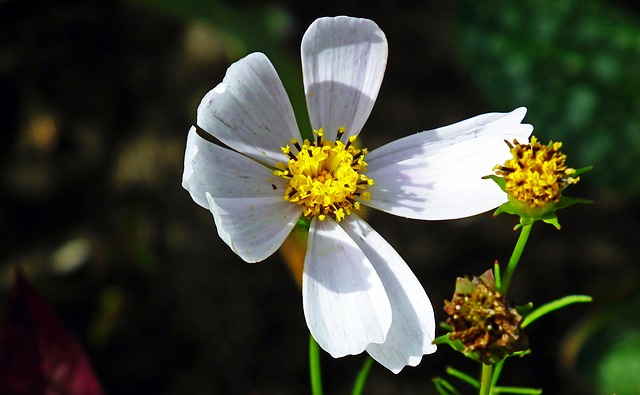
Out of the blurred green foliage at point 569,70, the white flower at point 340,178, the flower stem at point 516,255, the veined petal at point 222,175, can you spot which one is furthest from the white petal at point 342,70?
the blurred green foliage at point 569,70

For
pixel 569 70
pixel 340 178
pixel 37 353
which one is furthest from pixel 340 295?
pixel 569 70

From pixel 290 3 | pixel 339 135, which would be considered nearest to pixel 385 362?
pixel 339 135

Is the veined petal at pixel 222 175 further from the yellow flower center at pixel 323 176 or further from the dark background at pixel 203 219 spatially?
the dark background at pixel 203 219

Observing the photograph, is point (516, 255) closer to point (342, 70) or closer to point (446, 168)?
point (446, 168)

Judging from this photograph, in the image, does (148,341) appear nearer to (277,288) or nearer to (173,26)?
(277,288)

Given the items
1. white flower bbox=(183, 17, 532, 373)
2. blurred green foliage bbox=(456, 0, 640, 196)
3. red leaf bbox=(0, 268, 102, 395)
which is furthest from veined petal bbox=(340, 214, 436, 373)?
blurred green foliage bbox=(456, 0, 640, 196)

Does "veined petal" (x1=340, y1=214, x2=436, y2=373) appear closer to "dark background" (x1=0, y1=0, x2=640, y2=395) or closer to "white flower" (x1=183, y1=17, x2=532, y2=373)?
"white flower" (x1=183, y1=17, x2=532, y2=373)
